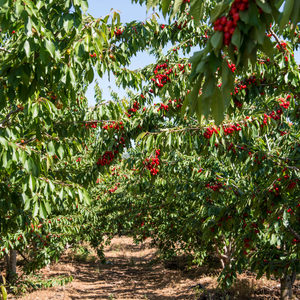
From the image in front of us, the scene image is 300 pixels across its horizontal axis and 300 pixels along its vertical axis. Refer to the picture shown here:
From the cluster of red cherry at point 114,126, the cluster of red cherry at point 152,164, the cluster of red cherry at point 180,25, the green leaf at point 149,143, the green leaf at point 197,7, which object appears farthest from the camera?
the cluster of red cherry at point 180,25

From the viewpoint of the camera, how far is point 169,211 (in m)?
7.79

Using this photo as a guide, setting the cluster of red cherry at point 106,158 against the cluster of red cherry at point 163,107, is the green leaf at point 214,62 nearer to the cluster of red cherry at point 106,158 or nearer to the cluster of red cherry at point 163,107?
the cluster of red cherry at point 163,107

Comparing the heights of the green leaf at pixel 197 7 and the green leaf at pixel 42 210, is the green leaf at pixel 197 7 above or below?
above

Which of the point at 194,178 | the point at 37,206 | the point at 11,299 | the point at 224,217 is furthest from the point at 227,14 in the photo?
the point at 11,299

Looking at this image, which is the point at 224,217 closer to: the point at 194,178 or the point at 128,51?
the point at 194,178

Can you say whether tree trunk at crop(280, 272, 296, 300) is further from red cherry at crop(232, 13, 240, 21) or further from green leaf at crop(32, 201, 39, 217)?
red cherry at crop(232, 13, 240, 21)

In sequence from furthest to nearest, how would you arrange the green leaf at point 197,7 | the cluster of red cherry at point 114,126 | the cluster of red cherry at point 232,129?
the cluster of red cherry at point 114,126, the cluster of red cherry at point 232,129, the green leaf at point 197,7

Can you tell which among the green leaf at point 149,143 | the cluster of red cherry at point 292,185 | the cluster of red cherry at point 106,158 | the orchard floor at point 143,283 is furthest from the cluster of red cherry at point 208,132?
the orchard floor at point 143,283

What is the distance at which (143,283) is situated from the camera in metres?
12.0

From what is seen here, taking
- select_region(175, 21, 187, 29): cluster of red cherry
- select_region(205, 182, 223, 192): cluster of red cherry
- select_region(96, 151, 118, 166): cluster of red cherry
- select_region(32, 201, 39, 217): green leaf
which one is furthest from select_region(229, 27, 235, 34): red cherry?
select_region(175, 21, 187, 29): cluster of red cherry

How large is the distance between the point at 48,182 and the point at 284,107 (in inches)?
118

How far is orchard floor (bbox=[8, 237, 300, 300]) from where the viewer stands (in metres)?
8.41

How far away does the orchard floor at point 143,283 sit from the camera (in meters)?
8.41

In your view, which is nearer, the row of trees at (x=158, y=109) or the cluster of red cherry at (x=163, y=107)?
the row of trees at (x=158, y=109)
